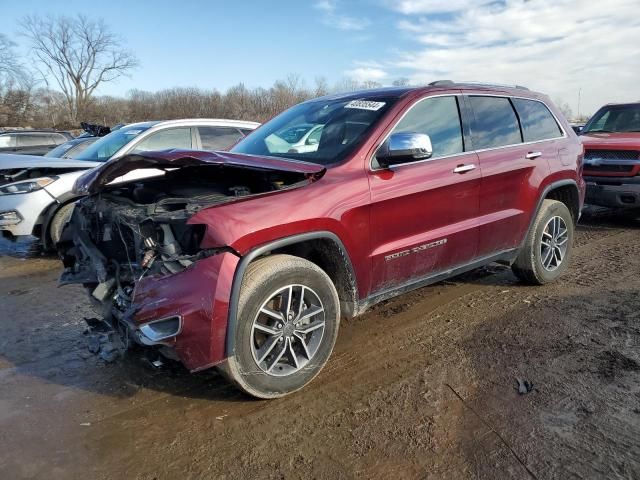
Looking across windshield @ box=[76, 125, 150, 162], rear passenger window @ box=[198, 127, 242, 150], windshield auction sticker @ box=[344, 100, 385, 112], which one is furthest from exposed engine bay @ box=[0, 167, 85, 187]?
windshield auction sticker @ box=[344, 100, 385, 112]

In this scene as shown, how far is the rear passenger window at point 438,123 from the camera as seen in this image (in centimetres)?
372

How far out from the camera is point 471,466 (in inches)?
95.3

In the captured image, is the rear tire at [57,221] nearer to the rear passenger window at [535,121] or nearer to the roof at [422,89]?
the roof at [422,89]

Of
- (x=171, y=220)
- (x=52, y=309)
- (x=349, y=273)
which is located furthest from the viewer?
(x=52, y=309)

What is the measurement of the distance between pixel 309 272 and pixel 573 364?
6.42ft

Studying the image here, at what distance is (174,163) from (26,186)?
4.62 m

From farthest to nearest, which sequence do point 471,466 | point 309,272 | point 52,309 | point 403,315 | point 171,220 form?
point 52,309
point 403,315
point 309,272
point 171,220
point 471,466

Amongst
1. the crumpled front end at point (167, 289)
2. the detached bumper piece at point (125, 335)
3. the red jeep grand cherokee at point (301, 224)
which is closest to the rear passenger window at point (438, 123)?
the red jeep grand cherokee at point (301, 224)

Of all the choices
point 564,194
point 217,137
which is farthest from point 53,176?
point 564,194

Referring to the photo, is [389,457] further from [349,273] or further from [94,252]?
[94,252]

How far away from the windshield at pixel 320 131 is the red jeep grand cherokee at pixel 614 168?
560 cm

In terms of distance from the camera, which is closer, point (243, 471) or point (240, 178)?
point (243, 471)

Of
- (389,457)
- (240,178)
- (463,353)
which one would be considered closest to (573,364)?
(463,353)

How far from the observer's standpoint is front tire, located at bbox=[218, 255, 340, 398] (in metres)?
2.81
